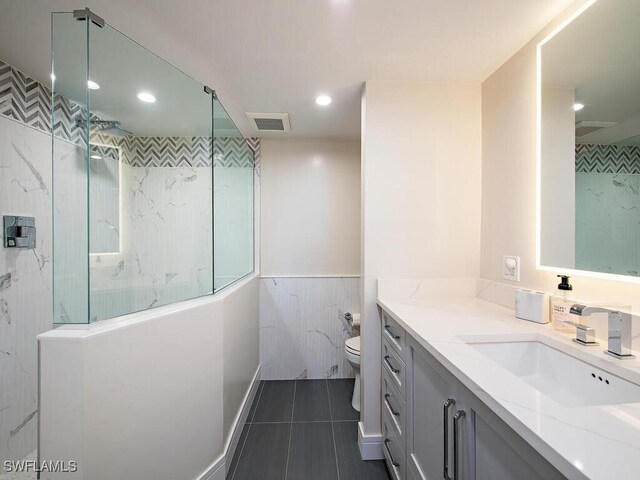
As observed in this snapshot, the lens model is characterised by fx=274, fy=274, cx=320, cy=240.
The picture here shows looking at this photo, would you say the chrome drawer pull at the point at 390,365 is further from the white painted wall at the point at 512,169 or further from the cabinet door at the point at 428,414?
the white painted wall at the point at 512,169

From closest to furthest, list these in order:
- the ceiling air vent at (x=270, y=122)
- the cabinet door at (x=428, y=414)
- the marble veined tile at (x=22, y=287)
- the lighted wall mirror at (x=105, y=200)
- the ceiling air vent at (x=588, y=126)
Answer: the cabinet door at (x=428, y=414) < the ceiling air vent at (x=588, y=126) < the lighted wall mirror at (x=105, y=200) < the marble veined tile at (x=22, y=287) < the ceiling air vent at (x=270, y=122)

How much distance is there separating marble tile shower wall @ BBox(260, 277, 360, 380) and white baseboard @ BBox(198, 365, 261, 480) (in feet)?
1.17

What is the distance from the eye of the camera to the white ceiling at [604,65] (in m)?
0.94

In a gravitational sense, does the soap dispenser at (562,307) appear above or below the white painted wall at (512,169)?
below

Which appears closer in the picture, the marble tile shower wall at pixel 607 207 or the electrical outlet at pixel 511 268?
the marble tile shower wall at pixel 607 207

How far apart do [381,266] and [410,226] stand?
0.31 meters

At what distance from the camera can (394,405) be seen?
1458 millimetres

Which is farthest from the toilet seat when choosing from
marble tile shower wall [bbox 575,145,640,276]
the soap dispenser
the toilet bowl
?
marble tile shower wall [bbox 575,145,640,276]

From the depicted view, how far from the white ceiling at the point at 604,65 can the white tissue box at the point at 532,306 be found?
66 centimetres

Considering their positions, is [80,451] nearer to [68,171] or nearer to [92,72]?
[68,171]

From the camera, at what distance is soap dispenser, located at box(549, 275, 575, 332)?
1097mm

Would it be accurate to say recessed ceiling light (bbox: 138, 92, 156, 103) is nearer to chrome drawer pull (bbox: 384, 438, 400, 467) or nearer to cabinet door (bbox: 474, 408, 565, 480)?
cabinet door (bbox: 474, 408, 565, 480)

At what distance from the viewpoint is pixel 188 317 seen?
1370 millimetres

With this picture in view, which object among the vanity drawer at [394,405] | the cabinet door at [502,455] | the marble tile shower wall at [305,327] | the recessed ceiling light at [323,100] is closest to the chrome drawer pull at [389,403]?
the vanity drawer at [394,405]
